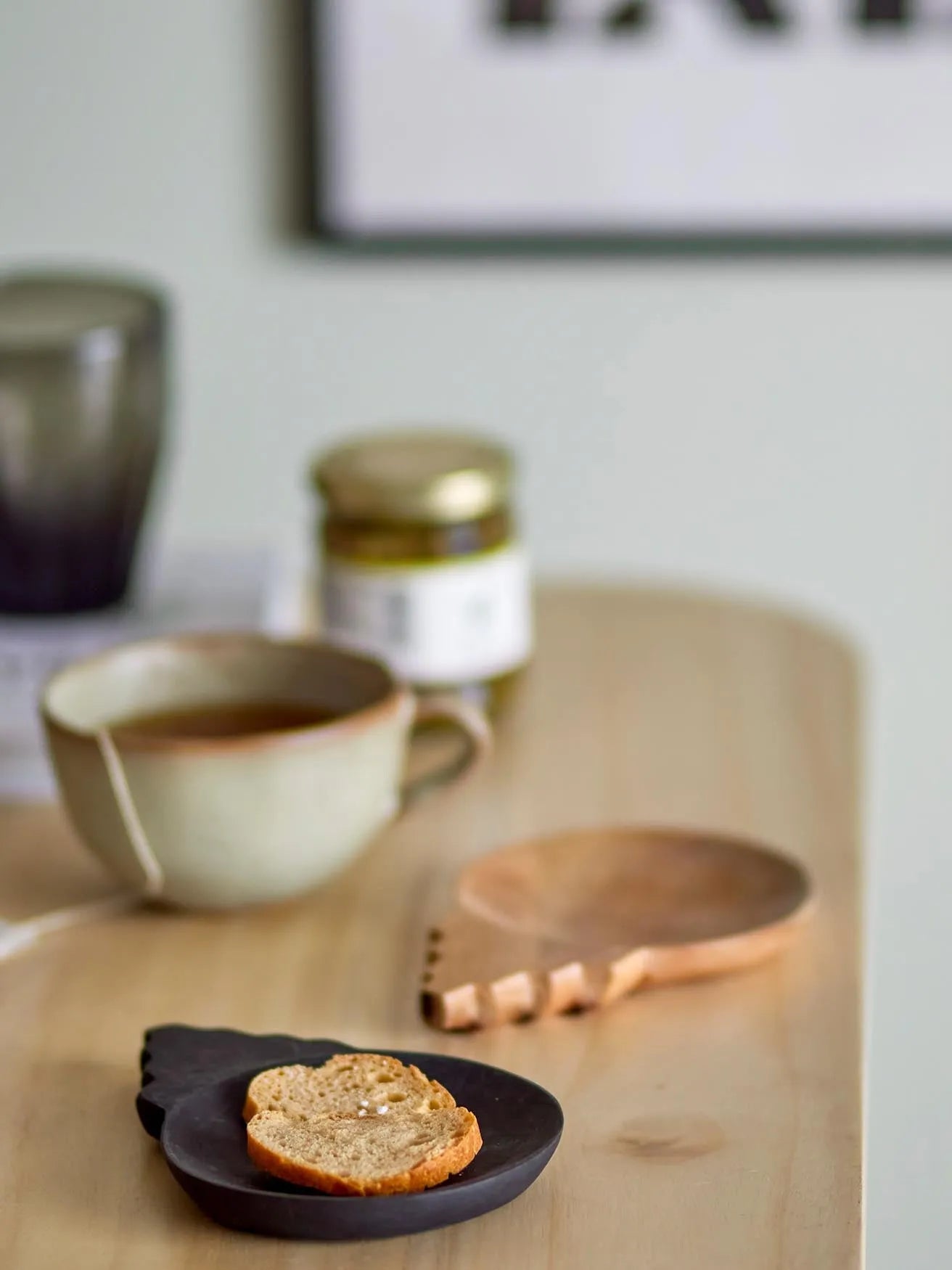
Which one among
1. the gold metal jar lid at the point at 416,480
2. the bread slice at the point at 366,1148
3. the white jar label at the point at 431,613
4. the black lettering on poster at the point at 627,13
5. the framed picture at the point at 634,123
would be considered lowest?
the bread slice at the point at 366,1148

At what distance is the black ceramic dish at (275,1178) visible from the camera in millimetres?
488

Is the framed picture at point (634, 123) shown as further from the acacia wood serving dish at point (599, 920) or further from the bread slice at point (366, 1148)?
the bread slice at point (366, 1148)

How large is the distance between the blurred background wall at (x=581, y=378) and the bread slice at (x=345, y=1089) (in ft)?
3.17

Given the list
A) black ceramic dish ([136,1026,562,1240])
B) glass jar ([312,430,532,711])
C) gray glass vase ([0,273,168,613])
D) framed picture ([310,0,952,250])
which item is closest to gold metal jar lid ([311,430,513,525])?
glass jar ([312,430,532,711])

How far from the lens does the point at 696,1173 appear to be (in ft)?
1.74

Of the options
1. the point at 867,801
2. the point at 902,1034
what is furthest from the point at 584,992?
the point at 902,1034

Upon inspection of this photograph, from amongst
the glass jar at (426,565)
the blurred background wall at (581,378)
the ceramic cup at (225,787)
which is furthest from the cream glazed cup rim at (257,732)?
the blurred background wall at (581,378)

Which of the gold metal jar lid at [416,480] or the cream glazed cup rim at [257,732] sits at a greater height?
the gold metal jar lid at [416,480]

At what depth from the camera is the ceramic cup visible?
2.18ft

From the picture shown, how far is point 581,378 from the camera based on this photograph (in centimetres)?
151

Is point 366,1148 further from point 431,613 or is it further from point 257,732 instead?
point 431,613

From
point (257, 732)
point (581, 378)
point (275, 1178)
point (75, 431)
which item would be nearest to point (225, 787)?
point (257, 732)

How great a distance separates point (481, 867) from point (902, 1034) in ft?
2.88

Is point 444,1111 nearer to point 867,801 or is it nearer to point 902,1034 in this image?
point 867,801
